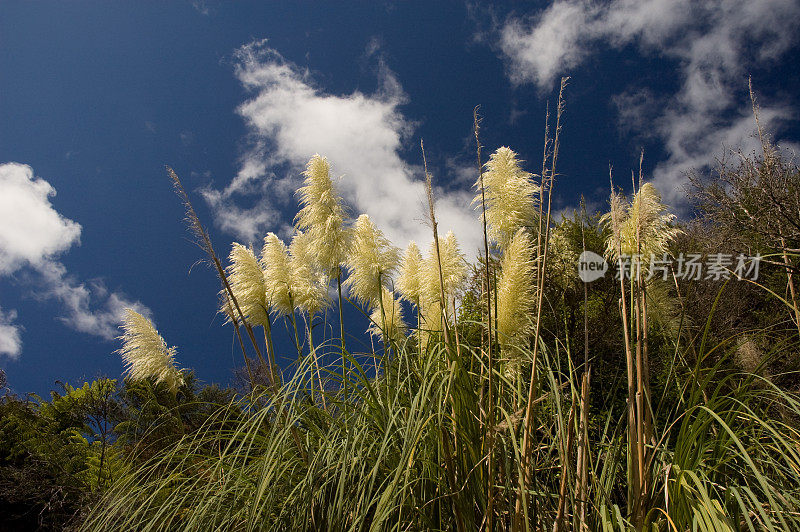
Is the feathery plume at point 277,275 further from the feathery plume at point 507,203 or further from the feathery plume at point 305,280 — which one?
the feathery plume at point 507,203

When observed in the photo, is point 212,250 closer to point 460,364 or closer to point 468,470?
point 460,364

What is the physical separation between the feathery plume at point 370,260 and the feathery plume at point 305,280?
295mm

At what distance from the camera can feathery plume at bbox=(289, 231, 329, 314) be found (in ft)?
13.8

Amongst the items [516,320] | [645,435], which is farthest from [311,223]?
[645,435]

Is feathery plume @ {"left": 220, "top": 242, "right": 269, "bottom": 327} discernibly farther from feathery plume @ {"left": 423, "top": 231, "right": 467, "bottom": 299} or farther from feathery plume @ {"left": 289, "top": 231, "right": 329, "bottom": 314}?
feathery plume @ {"left": 423, "top": 231, "right": 467, "bottom": 299}

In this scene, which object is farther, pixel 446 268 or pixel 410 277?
pixel 410 277

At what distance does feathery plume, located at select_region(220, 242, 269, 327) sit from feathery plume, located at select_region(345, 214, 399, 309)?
0.77 m

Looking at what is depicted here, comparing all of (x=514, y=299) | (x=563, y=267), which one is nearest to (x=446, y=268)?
(x=514, y=299)

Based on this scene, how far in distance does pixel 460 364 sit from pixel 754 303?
11.9 m

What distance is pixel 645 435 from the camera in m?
1.88

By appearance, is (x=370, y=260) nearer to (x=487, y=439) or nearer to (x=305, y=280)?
(x=305, y=280)

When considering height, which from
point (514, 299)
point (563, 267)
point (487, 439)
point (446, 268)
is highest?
point (563, 267)

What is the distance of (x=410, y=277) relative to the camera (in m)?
4.05

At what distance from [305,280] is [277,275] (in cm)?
27
